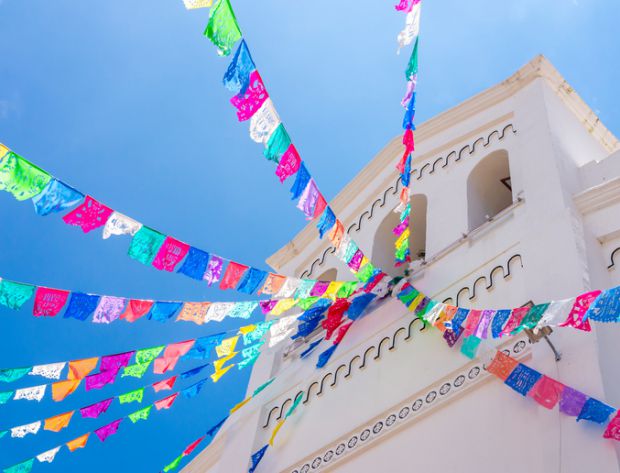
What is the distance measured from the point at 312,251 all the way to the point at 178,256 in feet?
11.4

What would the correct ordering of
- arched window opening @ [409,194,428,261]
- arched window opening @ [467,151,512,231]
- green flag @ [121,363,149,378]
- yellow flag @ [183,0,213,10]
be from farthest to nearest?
arched window opening @ [409,194,428,261]
arched window opening @ [467,151,512,231]
green flag @ [121,363,149,378]
yellow flag @ [183,0,213,10]

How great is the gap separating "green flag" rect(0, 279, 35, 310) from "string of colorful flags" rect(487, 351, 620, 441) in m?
3.24

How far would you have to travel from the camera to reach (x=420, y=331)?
6.53 metres

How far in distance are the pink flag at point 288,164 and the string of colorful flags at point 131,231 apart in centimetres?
84

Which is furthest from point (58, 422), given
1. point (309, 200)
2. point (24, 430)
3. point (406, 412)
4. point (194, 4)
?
point (194, 4)

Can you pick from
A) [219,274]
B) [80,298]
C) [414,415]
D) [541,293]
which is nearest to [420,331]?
[414,415]

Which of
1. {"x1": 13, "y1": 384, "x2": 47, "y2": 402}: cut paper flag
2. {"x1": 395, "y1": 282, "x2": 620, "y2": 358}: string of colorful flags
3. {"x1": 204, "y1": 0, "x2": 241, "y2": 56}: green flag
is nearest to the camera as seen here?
{"x1": 395, "y1": 282, "x2": 620, "y2": 358}: string of colorful flags

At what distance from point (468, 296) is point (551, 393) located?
157cm

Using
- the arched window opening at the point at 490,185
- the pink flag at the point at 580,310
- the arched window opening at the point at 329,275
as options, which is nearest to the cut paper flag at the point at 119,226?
the pink flag at the point at 580,310

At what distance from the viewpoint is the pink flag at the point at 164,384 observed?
290 inches

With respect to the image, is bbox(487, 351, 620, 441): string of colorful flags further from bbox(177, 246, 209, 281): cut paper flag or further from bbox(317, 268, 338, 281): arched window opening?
bbox(317, 268, 338, 281): arched window opening

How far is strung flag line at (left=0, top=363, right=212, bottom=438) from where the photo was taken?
22.9ft

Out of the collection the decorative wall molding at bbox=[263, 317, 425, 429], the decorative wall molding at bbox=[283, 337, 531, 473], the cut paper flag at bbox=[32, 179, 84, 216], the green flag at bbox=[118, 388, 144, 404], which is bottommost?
the decorative wall molding at bbox=[283, 337, 531, 473]

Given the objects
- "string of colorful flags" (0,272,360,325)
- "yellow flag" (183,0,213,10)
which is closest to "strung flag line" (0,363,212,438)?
"string of colorful flags" (0,272,360,325)
